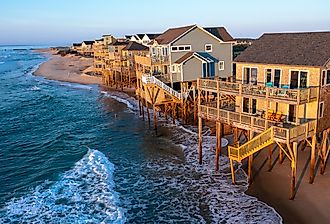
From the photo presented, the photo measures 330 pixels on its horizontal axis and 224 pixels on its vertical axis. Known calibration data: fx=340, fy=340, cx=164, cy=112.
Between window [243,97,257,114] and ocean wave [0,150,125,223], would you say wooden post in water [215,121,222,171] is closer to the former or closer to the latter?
window [243,97,257,114]

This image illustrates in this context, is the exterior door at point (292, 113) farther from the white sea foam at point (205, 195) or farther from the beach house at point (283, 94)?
the white sea foam at point (205, 195)

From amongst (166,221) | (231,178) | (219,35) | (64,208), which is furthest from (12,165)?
(219,35)

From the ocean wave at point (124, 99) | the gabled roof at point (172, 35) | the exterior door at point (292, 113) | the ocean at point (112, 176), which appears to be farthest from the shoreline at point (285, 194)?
the ocean wave at point (124, 99)

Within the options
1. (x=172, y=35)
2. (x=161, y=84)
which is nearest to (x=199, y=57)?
(x=172, y=35)

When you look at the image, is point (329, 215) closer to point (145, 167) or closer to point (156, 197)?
point (156, 197)

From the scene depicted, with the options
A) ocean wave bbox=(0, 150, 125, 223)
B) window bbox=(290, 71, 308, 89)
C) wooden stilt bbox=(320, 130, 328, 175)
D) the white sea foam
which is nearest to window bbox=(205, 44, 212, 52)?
the white sea foam

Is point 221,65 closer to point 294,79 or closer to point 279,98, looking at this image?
point 294,79
